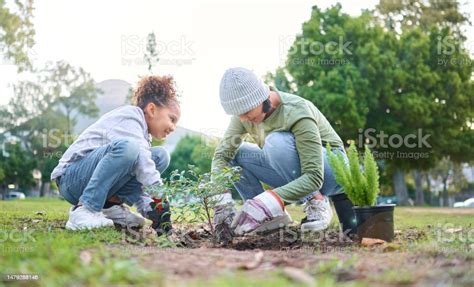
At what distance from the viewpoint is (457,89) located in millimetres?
26297

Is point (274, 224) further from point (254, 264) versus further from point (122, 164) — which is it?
point (254, 264)

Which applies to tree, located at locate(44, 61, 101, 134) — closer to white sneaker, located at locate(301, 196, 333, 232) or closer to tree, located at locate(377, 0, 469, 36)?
tree, located at locate(377, 0, 469, 36)

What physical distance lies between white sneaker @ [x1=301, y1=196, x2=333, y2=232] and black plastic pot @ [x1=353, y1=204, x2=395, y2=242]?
0.64 meters

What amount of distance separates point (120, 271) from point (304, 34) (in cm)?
2648

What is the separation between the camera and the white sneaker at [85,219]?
4.12m

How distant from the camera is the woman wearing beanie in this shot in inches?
161

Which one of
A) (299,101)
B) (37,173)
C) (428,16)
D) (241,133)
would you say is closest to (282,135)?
(299,101)

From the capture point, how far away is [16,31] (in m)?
21.2

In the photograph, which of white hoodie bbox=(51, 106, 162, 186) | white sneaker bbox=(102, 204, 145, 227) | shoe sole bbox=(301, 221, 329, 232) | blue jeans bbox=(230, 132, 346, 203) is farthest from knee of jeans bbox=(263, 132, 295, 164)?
white sneaker bbox=(102, 204, 145, 227)

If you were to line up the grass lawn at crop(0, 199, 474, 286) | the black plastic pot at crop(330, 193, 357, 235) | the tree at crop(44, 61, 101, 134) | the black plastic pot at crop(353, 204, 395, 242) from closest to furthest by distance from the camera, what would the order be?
the grass lawn at crop(0, 199, 474, 286) < the black plastic pot at crop(353, 204, 395, 242) < the black plastic pot at crop(330, 193, 357, 235) < the tree at crop(44, 61, 101, 134)

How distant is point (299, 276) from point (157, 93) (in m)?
3.02

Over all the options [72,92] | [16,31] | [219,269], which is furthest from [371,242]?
[72,92]

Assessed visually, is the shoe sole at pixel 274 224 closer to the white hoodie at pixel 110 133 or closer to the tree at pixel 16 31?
the white hoodie at pixel 110 133

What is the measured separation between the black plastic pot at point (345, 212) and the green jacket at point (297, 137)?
407mm
